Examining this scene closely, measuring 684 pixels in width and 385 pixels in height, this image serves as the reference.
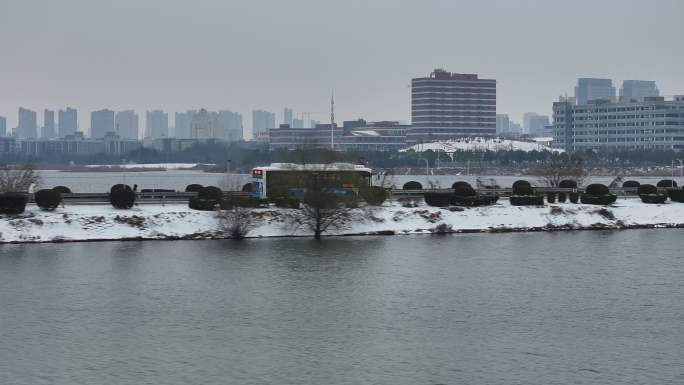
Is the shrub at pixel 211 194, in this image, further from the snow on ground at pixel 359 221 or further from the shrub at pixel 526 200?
the shrub at pixel 526 200

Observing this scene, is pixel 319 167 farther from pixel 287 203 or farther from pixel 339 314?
pixel 339 314

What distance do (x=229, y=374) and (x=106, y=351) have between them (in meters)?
5.39

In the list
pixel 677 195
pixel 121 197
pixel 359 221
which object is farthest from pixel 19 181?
pixel 677 195

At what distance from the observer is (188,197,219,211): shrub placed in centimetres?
6978

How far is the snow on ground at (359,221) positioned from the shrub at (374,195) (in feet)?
2.18

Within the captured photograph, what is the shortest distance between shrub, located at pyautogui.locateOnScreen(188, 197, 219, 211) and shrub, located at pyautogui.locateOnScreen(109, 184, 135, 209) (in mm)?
4201

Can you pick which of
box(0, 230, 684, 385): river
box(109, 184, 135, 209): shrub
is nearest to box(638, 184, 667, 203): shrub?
box(0, 230, 684, 385): river

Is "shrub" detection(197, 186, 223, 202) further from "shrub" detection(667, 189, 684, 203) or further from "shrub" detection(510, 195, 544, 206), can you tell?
"shrub" detection(667, 189, 684, 203)

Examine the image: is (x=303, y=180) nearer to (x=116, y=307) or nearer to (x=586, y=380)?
(x=116, y=307)

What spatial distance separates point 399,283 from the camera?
4819 centimetres

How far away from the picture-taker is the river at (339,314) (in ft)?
101

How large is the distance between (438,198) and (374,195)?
621 cm

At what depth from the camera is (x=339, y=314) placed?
40.2 meters

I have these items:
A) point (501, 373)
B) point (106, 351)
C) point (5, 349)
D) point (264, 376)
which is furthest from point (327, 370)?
point (5, 349)
